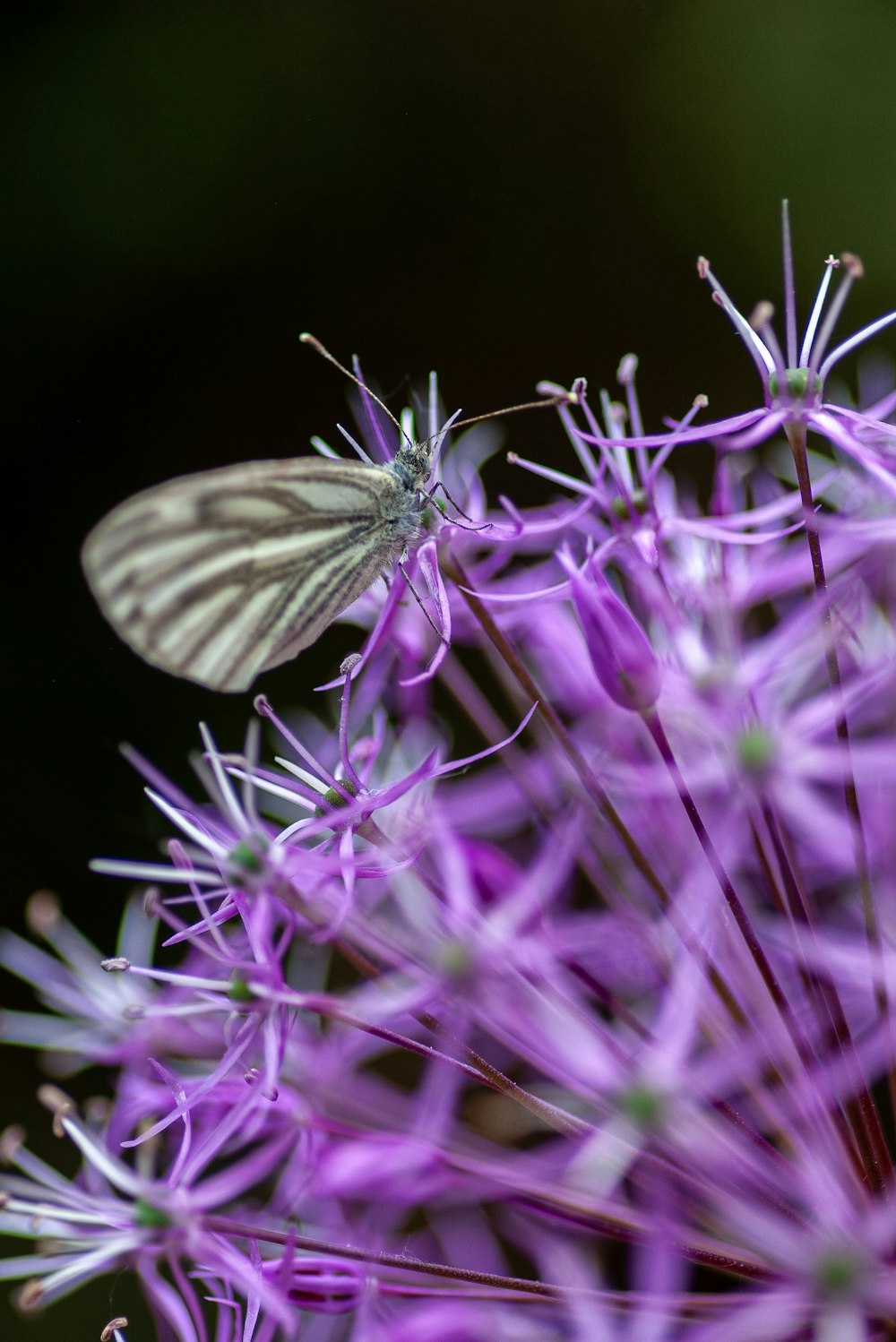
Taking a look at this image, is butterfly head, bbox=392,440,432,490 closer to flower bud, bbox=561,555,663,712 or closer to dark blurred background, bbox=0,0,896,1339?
flower bud, bbox=561,555,663,712

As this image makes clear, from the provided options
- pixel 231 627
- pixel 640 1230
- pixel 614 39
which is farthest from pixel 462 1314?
pixel 614 39

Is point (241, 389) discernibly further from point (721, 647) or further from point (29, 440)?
point (721, 647)

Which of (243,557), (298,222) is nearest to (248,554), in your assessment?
(243,557)

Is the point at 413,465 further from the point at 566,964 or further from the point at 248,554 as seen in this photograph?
the point at 566,964

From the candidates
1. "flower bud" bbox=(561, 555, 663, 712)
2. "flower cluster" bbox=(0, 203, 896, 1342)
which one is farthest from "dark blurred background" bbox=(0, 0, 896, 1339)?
"flower bud" bbox=(561, 555, 663, 712)

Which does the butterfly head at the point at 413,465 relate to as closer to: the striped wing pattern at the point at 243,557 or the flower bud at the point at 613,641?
the striped wing pattern at the point at 243,557
